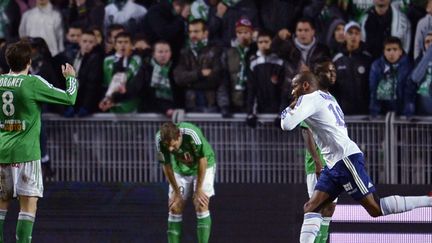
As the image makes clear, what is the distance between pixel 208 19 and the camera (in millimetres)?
16422

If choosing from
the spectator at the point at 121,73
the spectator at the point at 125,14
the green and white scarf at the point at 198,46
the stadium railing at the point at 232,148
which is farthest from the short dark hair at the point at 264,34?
the spectator at the point at 125,14

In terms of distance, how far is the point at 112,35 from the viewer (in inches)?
645

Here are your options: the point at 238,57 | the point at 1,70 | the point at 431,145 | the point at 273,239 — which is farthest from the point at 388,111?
the point at 1,70

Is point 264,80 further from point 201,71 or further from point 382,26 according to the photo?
point 382,26

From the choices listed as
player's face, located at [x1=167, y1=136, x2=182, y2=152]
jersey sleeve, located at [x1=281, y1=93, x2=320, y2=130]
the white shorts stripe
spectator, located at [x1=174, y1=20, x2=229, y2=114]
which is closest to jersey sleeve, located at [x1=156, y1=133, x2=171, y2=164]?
player's face, located at [x1=167, y1=136, x2=182, y2=152]

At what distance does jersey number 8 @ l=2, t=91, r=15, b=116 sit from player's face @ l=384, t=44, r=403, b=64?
17.6 ft

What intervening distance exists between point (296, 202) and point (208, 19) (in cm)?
339

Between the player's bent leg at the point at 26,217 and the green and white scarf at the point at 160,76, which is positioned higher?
the green and white scarf at the point at 160,76

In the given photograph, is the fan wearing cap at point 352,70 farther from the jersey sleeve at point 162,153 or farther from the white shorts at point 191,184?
the jersey sleeve at point 162,153

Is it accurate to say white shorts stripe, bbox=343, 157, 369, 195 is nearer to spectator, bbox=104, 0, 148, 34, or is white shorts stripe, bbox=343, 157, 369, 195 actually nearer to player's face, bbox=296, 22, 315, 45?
player's face, bbox=296, 22, 315, 45

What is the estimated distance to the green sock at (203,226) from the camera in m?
13.1

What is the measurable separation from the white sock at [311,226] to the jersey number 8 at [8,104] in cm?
270

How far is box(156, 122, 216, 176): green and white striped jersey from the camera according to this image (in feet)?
42.9

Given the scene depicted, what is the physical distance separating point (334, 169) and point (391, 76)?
413 centimetres
